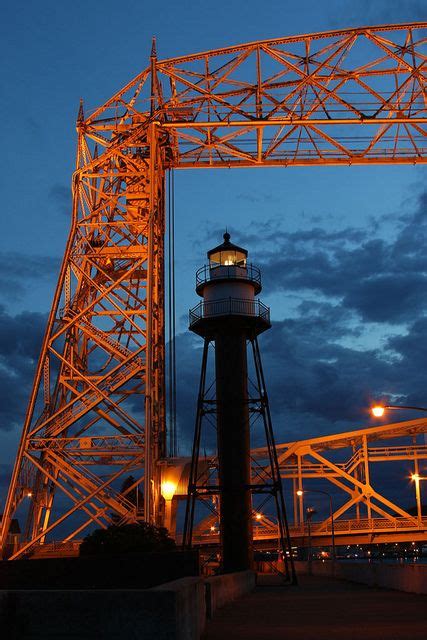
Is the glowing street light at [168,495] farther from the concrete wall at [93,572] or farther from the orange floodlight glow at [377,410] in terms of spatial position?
the concrete wall at [93,572]

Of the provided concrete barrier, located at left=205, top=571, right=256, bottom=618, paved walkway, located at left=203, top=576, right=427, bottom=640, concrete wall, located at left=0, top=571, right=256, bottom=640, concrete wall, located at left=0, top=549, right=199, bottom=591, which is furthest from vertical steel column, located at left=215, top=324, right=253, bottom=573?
concrete wall, located at left=0, top=571, right=256, bottom=640

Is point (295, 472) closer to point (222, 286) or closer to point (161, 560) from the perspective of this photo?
point (222, 286)

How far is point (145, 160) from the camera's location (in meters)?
42.5

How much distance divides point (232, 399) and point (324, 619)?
21858 mm

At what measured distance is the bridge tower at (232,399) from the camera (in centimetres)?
3675

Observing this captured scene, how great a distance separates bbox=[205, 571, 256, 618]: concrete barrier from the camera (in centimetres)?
1773

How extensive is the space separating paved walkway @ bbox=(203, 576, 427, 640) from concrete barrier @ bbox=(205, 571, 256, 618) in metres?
0.28

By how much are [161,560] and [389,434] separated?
1723 inches

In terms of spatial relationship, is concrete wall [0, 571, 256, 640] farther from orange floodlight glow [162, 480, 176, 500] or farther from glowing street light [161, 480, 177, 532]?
orange floodlight glow [162, 480, 176, 500]

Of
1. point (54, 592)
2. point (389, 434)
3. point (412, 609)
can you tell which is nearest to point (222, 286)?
point (412, 609)

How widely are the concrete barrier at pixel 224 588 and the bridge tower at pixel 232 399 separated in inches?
190

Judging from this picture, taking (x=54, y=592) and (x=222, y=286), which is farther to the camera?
(x=222, y=286)

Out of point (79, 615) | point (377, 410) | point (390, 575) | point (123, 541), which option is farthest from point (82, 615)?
point (390, 575)

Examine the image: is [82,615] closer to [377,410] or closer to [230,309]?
[377,410]
